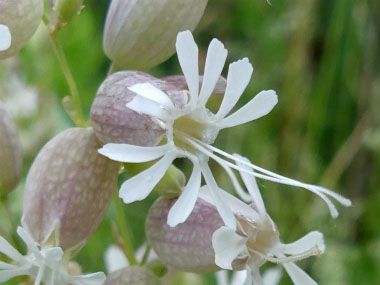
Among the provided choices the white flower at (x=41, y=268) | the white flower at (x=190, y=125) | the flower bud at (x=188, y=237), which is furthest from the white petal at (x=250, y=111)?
the white flower at (x=41, y=268)

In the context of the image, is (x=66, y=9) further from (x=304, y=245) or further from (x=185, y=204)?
(x=304, y=245)

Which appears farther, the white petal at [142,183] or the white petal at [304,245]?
the white petal at [304,245]

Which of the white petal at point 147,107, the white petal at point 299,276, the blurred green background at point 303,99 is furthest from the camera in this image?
the blurred green background at point 303,99

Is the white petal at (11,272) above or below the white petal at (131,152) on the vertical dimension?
below

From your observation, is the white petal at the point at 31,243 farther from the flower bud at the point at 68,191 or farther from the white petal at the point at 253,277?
the white petal at the point at 253,277

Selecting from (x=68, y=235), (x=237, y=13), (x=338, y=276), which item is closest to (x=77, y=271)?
(x=68, y=235)

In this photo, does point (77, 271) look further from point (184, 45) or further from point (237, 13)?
point (237, 13)
